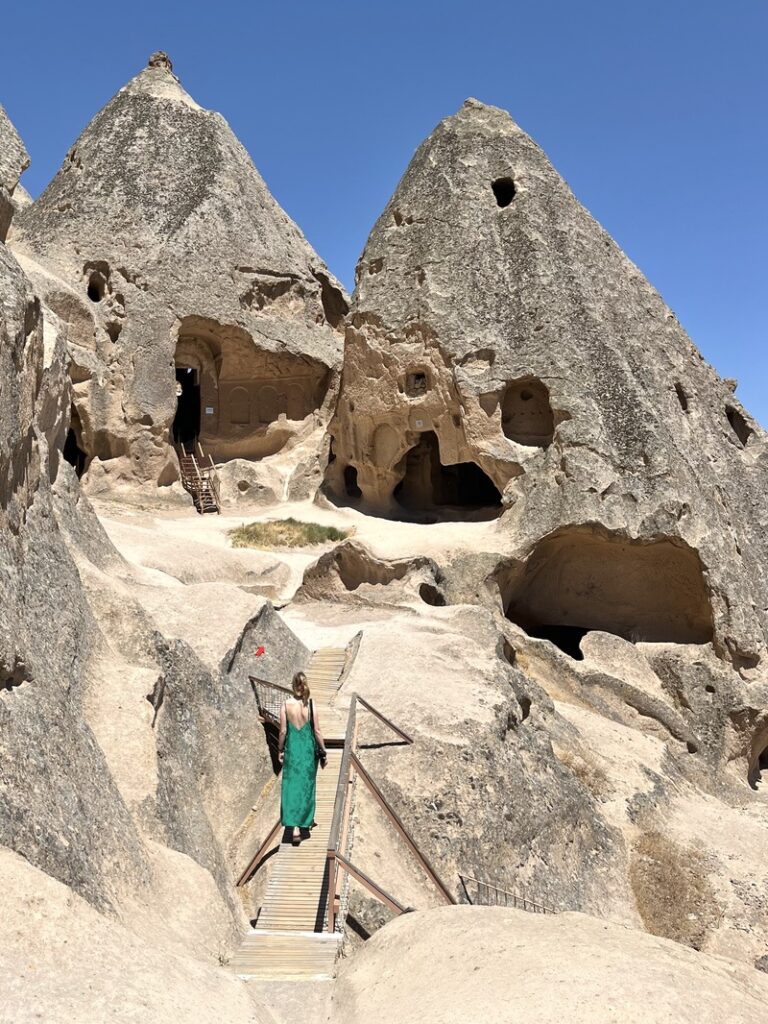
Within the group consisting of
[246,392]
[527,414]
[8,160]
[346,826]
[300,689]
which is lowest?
[346,826]

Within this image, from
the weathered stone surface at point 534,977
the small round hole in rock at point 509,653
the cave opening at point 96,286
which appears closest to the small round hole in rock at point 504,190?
the cave opening at point 96,286

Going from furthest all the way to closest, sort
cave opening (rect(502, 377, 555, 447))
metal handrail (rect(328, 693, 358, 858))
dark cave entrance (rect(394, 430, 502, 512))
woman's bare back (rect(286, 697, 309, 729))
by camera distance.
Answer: dark cave entrance (rect(394, 430, 502, 512)) < cave opening (rect(502, 377, 555, 447)) < woman's bare back (rect(286, 697, 309, 729)) < metal handrail (rect(328, 693, 358, 858))

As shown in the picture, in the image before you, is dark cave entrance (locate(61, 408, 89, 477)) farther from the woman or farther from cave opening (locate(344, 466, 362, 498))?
the woman

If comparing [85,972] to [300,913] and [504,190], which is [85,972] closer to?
[300,913]

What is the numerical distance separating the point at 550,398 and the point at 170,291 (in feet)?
28.1

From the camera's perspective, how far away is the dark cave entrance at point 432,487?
52.3 feet

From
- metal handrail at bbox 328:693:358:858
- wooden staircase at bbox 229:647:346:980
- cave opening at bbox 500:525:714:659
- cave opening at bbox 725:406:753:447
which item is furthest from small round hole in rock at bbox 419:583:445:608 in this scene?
cave opening at bbox 725:406:753:447

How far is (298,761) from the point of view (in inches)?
211

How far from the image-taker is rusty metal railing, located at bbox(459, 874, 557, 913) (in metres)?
5.78

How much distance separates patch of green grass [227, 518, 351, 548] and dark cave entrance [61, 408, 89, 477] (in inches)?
157

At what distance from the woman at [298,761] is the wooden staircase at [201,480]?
11.7 m

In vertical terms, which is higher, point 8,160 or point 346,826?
point 8,160

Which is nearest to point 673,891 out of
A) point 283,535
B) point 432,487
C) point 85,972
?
point 85,972

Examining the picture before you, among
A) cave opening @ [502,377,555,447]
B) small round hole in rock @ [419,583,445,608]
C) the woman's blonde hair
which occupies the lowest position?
the woman's blonde hair
